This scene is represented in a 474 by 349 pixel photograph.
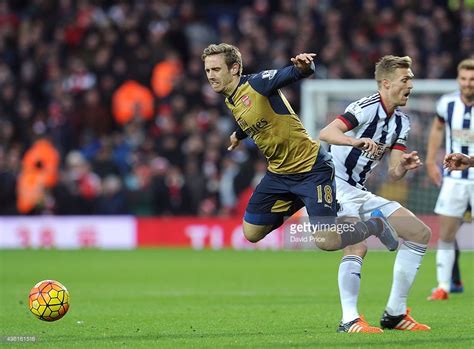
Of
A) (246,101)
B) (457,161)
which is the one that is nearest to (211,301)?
(246,101)

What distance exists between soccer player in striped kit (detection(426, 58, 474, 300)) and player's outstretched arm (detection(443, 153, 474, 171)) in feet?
10.6

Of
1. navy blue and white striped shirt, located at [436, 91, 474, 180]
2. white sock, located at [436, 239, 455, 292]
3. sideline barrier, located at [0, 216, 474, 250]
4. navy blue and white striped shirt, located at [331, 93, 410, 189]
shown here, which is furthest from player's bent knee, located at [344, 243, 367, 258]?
sideline barrier, located at [0, 216, 474, 250]

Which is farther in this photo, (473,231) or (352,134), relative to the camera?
(473,231)

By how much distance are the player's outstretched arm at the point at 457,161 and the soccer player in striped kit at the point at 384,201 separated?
256mm

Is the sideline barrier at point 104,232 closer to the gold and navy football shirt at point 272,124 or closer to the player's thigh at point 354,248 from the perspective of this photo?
the gold and navy football shirt at point 272,124

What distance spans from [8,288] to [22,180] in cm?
811

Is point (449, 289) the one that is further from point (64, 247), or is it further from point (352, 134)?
point (64, 247)

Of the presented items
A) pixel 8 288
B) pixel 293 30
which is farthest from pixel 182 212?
pixel 8 288

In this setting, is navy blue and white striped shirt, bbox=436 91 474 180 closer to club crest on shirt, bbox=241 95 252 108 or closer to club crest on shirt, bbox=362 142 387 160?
club crest on shirt, bbox=362 142 387 160

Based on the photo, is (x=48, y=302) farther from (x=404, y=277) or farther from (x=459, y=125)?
(x=459, y=125)

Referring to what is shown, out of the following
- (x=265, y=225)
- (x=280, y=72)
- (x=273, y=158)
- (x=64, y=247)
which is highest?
(x=280, y=72)

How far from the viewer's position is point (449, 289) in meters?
11.1

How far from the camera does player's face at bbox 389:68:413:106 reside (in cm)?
806

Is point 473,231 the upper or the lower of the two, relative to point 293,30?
lower
